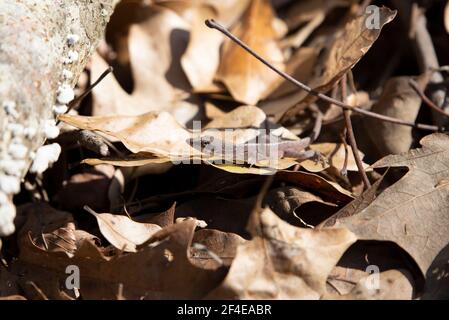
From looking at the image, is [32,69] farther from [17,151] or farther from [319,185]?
[319,185]

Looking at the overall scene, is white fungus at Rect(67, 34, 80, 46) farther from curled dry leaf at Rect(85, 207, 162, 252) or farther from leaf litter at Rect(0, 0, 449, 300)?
curled dry leaf at Rect(85, 207, 162, 252)

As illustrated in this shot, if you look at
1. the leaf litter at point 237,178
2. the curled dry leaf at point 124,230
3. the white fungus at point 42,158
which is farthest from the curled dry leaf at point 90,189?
the white fungus at point 42,158

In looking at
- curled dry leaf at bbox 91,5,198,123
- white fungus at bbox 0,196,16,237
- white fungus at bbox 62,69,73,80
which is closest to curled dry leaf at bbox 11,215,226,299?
white fungus at bbox 0,196,16,237

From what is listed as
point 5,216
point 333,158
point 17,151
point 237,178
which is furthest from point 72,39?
point 333,158

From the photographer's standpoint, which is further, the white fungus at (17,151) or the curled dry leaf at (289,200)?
the curled dry leaf at (289,200)

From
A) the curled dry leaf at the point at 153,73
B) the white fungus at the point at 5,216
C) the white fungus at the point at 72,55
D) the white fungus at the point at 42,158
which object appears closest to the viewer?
the white fungus at the point at 5,216

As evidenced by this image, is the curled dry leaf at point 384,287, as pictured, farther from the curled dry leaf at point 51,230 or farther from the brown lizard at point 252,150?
the curled dry leaf at point 51,230
